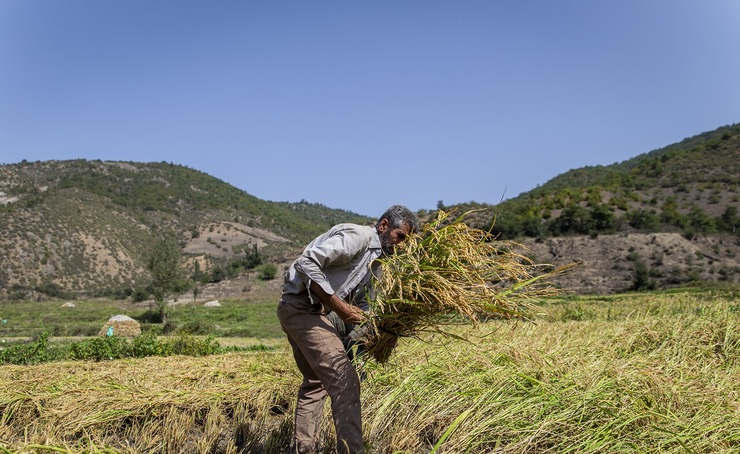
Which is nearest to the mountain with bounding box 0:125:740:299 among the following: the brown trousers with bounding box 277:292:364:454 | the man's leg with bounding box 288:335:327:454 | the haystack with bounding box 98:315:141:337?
the brown trousers with bounding box 277:292:364:454

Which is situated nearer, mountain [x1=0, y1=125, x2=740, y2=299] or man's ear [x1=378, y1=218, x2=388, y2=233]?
man's ear [x1=378, y1=218, x2=388, y2=233]

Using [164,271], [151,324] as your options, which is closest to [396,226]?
[151,324]

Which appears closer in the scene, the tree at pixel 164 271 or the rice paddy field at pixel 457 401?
the rice paddy field at pixel 457 401

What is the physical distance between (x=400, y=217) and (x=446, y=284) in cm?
61

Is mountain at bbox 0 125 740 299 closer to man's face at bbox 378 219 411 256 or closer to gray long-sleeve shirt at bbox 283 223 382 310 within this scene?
man's face at bbox 378 219 411 256

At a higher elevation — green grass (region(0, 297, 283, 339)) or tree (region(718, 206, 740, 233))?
tree (region(718, 206, 740, 233))

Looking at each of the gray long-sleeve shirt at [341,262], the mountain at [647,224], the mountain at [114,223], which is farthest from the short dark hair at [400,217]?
the mountain at [114,223]

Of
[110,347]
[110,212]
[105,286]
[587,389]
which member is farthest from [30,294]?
[587,389]

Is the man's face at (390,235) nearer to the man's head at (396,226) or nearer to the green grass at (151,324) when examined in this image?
the man's head at (396,226)

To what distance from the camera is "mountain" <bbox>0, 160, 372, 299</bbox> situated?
5525 centimetres

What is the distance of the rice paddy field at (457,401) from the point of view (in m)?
3.47

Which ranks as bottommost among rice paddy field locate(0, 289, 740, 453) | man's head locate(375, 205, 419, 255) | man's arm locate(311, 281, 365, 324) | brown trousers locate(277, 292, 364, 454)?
rice paddy field locate(0, 289, 740, 453)

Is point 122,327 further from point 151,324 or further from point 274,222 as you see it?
point 274,222

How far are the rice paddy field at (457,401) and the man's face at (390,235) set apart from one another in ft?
2.49
